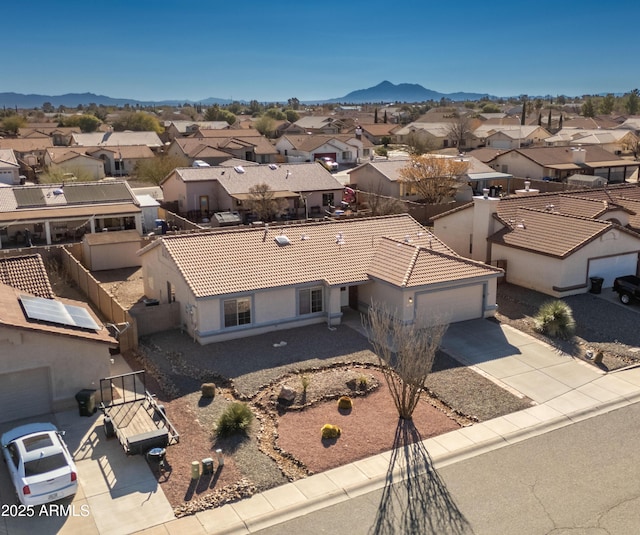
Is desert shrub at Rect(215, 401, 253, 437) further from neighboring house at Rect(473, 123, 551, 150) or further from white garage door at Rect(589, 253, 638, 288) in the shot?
neighboring house at Rect(473, 123, 551, 150)

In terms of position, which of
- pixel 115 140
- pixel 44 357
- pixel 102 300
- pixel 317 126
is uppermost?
pixel 317 126

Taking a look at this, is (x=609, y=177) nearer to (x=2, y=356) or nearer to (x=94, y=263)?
(x=94, y=263)

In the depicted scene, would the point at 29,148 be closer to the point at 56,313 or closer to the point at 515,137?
the point at 515,137

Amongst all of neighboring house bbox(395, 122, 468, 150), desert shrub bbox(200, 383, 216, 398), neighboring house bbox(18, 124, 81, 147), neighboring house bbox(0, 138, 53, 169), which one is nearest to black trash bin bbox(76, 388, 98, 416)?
desert shrub bbox(200, 383, 216, 398)

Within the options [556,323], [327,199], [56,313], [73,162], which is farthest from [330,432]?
[73,162]

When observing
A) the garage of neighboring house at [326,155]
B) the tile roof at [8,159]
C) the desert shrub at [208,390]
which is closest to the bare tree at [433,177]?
the garage of neighboring house at [326,155]

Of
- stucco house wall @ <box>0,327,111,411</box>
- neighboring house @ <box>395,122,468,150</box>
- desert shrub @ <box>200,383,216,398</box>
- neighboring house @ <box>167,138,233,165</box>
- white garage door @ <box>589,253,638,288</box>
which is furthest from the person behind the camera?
neighboring house @ <box>395,122,468,150</box>

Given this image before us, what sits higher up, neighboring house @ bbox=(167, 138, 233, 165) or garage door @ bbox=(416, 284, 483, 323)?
neighboring house @ bbox=(167, 138, 233, 165)
